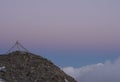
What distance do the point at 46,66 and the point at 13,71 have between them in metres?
3.72

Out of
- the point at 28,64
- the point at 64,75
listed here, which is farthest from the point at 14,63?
the point at 64,75

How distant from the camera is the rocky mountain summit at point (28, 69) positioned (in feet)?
148

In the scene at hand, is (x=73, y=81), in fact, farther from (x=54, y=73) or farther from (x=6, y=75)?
(x=6, y=75)

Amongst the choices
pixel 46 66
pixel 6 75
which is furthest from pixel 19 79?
pixel 46 66

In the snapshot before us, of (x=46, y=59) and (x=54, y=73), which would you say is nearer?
(x=54, y=73)

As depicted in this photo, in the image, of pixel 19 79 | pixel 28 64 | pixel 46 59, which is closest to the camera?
pixel 19 79

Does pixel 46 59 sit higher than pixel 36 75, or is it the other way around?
pixel 46 59

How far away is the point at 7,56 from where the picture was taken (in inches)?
1978

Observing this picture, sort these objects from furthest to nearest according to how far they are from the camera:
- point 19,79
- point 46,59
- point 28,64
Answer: point 46,59 < point 28,64 < point 19,79

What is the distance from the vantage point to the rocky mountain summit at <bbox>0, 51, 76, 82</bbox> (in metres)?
45.2

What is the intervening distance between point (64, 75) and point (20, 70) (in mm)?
4326

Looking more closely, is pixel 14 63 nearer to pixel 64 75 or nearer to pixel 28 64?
pixel 28 64

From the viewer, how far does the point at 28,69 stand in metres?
46.7

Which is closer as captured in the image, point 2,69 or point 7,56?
point 2,69
